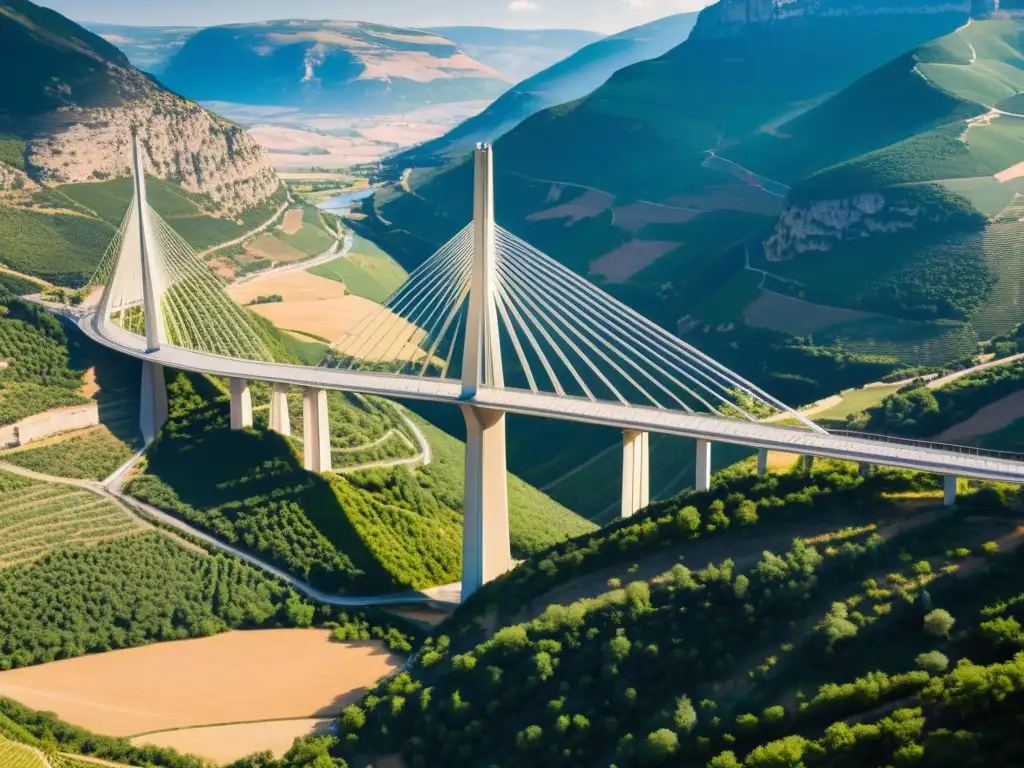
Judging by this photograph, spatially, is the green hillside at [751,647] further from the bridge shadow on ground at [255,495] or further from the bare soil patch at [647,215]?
the bare soil patch at [647,215]

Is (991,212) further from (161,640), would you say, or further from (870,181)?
(161,640)

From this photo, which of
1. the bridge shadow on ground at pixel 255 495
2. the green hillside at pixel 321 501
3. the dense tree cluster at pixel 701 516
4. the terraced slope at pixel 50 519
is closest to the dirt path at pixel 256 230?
the bridge shadow on ground at pixel 255 495

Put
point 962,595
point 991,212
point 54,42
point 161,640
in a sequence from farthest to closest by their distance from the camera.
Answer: point 54,42 < point 991,212 < point 161,640 < point 962,595

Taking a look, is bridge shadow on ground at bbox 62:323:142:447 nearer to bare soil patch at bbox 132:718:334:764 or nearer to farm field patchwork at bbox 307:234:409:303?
bare soil patch at bbox 132:718:334:764

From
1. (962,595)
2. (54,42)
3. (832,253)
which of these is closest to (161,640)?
(962,595)

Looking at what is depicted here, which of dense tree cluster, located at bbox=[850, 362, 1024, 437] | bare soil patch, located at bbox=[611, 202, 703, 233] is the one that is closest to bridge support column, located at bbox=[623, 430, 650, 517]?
dense tree cluster, located at bbox=[850, 362, 1024, 437]

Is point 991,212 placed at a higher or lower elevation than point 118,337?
higher
